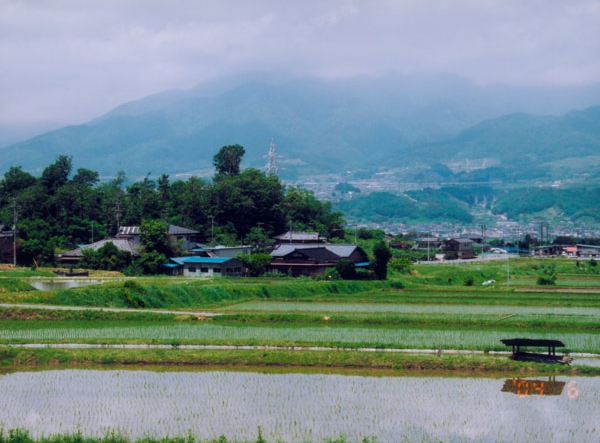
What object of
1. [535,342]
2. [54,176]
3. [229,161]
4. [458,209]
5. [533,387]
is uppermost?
[229,161]

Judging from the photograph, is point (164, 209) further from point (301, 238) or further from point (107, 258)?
point (107, 258)

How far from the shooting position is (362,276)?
4484 cm

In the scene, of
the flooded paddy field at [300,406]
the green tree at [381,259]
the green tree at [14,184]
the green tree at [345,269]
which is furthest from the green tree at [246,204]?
the flooded paddy field at [300,406]

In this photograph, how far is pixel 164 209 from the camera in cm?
6688

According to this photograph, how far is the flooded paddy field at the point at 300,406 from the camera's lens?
45.6ft

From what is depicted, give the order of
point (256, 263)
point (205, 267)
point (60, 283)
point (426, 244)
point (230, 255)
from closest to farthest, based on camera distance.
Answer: point (60, 283) → point (256, 263) → point (205, 267) → point (230, 255) → point (426, 244)

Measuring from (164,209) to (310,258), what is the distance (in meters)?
21.1

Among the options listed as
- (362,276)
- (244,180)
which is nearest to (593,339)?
(362,276)

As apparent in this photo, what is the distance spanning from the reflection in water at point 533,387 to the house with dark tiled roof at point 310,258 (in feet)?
101

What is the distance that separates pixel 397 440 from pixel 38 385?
8260 millimetres

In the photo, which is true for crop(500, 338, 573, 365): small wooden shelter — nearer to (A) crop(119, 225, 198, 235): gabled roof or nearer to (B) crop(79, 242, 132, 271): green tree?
(B) crop(79, 242, 132, 271): green tree

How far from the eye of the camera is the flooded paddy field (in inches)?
547

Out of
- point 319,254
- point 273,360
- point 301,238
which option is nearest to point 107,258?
point 319,254

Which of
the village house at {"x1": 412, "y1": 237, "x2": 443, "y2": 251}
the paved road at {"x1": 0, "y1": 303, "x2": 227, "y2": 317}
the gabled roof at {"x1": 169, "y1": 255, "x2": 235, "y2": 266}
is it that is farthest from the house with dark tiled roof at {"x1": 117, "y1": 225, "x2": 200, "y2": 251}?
the village house at {"x1": 412, "y1": 237, "x2": 443, "y2": 251}
